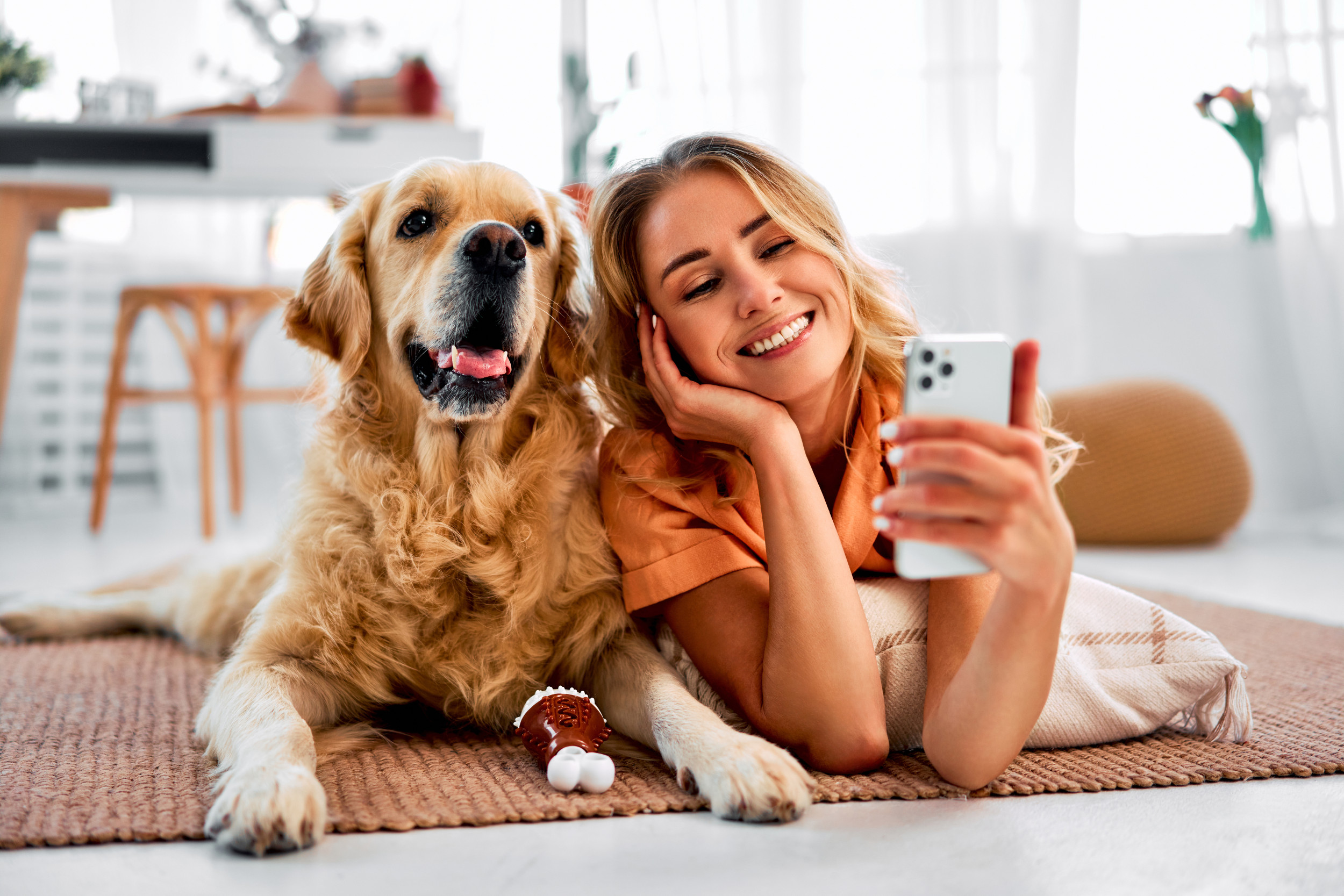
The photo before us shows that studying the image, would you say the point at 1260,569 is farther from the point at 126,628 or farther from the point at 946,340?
the point at 126,628

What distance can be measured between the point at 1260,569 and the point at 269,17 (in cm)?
409

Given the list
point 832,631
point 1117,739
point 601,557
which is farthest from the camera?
point 601,557

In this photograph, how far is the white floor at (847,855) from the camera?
35.3 inches

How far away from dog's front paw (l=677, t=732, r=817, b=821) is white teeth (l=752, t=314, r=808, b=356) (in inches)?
19.0

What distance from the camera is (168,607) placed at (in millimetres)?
2135

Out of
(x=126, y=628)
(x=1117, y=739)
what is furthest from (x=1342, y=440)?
(x=126, y=628)

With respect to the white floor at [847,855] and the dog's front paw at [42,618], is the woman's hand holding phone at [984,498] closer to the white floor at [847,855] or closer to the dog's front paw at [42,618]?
the white floor at [847,855]

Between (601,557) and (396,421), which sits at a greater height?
(396,421)

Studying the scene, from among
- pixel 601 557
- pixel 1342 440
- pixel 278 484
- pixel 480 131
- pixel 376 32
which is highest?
pixel 376 32

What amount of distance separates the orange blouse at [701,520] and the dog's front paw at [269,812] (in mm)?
489

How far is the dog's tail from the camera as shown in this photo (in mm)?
1967

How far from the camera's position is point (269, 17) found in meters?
4.32

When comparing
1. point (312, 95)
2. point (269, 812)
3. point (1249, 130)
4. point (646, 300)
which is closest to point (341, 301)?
point (646, 300)

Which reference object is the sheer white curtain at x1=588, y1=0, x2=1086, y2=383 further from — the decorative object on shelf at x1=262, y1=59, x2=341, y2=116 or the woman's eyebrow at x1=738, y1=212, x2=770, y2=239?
the woman's eyebrow at x1=738, y1=212, x2=770, y2=239
